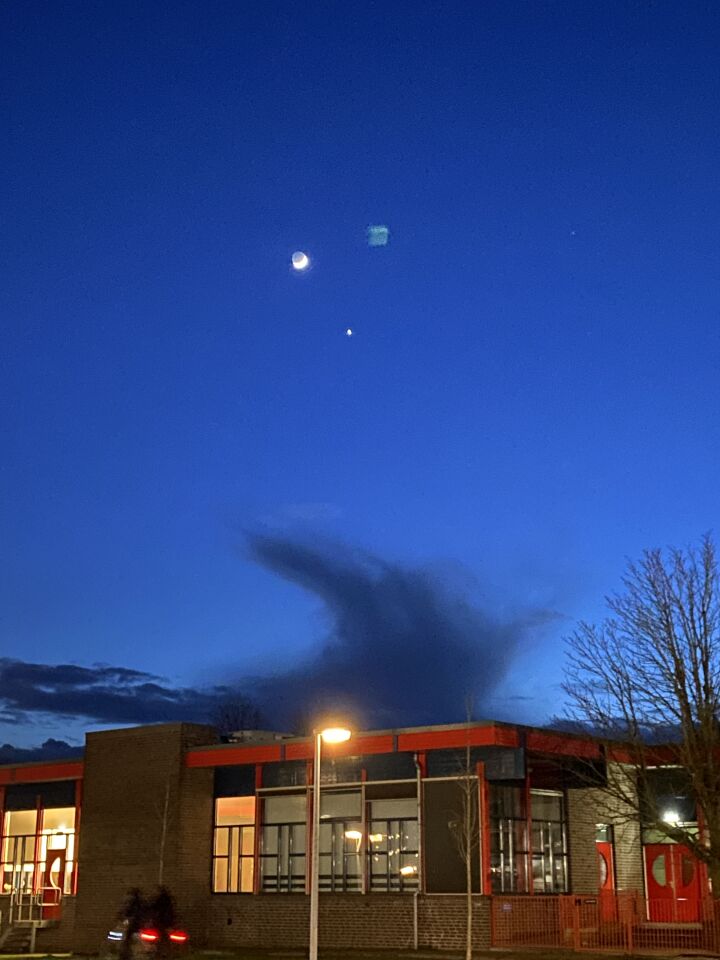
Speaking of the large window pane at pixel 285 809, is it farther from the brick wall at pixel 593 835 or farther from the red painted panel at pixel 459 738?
the brick wall at pixel 593 835

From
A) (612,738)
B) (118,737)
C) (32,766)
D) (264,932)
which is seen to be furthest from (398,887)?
(32,766)

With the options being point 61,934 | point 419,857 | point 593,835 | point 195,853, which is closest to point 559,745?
point 593,835

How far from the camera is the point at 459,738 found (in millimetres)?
34500

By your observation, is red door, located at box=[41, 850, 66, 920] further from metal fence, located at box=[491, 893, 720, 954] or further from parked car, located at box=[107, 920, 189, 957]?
parked car, located at box=[107, 920, 189, 957]

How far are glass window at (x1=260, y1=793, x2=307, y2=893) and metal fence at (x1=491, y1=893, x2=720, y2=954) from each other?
23.3 feet

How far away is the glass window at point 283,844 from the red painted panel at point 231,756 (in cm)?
130

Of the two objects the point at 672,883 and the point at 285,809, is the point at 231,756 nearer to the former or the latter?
the point at 285,809

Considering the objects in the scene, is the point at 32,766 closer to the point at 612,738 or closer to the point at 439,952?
the point at 439,952

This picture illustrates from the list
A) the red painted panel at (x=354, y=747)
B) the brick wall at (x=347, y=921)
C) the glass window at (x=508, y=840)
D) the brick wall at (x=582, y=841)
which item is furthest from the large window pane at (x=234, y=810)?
the brick wall at (x=582, y=841)

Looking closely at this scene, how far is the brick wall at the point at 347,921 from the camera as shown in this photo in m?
33.2

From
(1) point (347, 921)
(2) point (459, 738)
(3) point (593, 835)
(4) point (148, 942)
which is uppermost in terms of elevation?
(2) point (459, 738)

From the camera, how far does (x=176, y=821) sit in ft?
128

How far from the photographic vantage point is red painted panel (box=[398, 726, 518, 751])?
33875 mm

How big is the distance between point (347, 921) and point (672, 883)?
10451 millimetres
